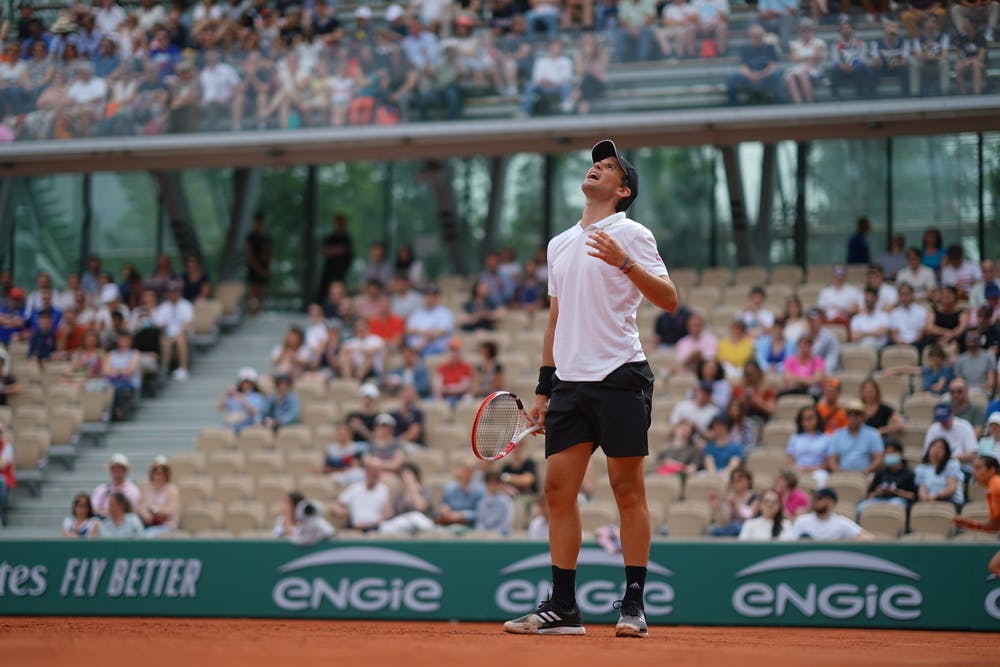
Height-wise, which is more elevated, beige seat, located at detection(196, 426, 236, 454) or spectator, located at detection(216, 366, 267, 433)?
spectator, located at detection(216, 366, 267, 433)

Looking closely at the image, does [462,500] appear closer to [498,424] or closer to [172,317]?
[498,424]

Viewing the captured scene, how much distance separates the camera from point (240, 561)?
42.8ft

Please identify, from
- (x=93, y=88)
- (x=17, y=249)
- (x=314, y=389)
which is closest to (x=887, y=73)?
(x=314, y=389)

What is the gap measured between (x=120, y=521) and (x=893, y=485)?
7.95m

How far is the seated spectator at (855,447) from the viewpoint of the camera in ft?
44.1

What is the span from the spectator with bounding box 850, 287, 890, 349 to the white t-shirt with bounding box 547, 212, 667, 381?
32.5 ft

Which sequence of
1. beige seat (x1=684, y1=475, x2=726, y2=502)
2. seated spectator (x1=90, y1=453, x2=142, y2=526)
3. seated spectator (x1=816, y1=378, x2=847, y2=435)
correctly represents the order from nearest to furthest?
beige seat (x1=684, y1=475, x2=726, y2=502) < seated spectator (x1=816, y1=378, x2=847, y2=435) < seated spectator (x1=90, y1=453, x2=142, y2=526)

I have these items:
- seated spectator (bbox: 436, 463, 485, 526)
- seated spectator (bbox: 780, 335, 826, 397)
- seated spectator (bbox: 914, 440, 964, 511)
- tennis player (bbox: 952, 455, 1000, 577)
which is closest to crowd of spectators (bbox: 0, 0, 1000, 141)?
seated spectator (bbox: 780, 335, 826, 397)

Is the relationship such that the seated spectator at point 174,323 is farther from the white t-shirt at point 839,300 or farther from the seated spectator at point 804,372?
the white t-shirt at point 839,300

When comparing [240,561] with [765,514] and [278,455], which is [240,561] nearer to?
[278,455]

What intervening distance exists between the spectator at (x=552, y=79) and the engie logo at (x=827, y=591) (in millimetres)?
7642

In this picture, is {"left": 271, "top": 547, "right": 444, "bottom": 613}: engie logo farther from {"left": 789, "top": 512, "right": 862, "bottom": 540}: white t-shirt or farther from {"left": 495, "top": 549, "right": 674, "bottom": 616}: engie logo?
{"left": 789, "top": 512, "right": 862, "bottom": 540}: white t-shirt

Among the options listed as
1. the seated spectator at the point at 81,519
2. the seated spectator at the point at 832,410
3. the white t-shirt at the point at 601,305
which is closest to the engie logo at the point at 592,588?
the seated spectator at the point at 832,410

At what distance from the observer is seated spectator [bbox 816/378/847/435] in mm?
14047
